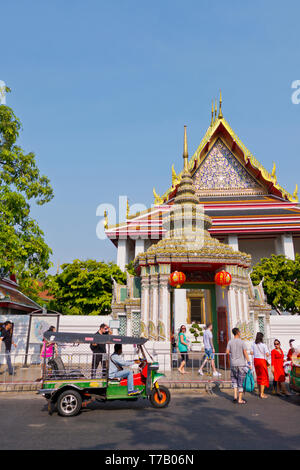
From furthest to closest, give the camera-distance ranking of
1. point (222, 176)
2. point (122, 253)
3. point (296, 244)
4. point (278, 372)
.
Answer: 1. point (222, 176)
2. point (296, 244)
3. point (122, 253)
4. point (278, 372)

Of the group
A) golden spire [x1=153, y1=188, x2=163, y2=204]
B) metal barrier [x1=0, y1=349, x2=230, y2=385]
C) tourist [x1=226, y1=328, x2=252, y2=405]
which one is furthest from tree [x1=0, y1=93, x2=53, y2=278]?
golden spire [x1=153, y1=188, x2=163, y2=204]

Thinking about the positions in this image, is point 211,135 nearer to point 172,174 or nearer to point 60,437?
point 172,174

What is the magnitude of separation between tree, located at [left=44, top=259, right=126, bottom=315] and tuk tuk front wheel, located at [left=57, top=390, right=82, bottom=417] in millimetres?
15266

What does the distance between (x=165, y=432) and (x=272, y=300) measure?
1761 centimetres

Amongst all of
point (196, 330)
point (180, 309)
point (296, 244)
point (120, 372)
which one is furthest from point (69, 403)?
point (296, 244)

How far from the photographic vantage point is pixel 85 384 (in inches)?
266

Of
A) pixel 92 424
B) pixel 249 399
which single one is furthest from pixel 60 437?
pixel 249 399

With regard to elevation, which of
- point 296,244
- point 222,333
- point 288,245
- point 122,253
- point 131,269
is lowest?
point 222,333

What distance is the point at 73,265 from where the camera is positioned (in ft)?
75.6

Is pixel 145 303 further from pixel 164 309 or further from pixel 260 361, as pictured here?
pixel 260 361

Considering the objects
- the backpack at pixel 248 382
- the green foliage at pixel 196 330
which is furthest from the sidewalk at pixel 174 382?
the green foliage at pixel 196 330

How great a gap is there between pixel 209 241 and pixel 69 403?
8.34 m

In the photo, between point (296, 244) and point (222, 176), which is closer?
point (296, 244)

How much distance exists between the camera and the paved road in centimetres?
470
